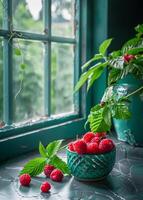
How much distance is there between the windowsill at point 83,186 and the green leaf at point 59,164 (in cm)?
3

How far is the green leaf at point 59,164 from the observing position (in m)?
0.91

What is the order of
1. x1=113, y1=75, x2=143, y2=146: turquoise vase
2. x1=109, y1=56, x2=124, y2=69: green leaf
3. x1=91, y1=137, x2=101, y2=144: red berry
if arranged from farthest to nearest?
x1=113, y1=75, x2=143, y2=146: turquoise vase < x1=109, y1=56, x2=124, y2=69: green leaf < x1=91, y1=137, x2=101, y2=144: red berry

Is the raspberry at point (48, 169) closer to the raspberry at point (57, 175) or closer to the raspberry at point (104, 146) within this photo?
the raspberry at point (57, 175)

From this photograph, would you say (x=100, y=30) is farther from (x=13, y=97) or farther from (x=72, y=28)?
(x=13, y=97)

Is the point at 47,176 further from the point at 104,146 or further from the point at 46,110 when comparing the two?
the point at 46,110

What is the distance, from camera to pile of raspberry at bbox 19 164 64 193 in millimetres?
853

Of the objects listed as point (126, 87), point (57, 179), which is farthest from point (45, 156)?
point (126, 87)

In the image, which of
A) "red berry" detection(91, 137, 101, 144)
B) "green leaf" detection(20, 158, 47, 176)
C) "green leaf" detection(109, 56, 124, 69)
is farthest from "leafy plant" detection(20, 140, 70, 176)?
"green leaf" detection(109, 56, 124, 69)

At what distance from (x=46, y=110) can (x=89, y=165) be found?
492mm

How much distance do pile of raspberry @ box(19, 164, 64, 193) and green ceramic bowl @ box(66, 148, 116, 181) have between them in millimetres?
39

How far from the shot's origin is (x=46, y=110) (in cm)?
134

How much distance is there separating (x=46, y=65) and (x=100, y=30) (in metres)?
0.33

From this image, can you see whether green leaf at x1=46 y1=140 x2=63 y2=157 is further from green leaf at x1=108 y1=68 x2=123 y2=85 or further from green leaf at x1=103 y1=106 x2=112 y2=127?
green leaf at x1=108 y1=68 x2=123 y2=85

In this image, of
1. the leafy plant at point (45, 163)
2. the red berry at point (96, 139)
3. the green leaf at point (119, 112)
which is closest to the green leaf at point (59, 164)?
the leafy plant at point (45, 163)
